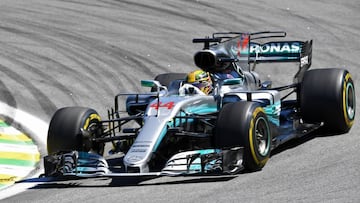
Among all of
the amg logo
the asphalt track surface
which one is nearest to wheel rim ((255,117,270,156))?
the asphalt track surface

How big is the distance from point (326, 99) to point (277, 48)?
1964 mm

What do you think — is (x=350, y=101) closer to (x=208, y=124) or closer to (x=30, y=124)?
(x=208, y=124)

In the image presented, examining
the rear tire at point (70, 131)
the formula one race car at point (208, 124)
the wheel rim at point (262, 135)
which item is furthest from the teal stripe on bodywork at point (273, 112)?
the rear tire at point (70, 131)

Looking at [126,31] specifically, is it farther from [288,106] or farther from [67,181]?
[67,181]

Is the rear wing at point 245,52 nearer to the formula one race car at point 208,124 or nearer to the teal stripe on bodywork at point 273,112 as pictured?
the formula one race car at point 208,124

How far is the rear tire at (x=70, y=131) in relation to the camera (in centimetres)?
1121

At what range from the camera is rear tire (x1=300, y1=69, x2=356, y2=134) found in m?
12.1

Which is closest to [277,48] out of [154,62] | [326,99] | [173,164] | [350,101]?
[350,101]

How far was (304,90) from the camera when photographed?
12.2 m

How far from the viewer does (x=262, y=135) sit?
10820 mm

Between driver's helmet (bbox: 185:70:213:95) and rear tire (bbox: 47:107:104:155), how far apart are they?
1.46 metres

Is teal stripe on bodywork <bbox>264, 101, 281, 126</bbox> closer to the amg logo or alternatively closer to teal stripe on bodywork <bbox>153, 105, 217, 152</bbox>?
teal stripe on bodywork <bbox>153, 105, 217, 152</bbox>

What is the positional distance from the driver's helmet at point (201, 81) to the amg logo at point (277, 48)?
2.13 metres

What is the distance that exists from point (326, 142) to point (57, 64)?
8.23 metres
